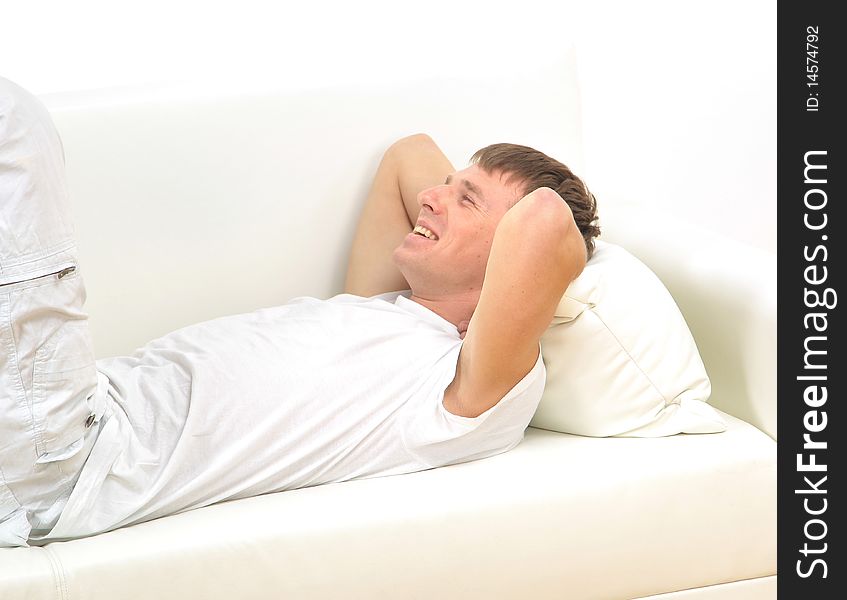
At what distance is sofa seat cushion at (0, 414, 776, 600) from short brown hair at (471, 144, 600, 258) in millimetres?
414

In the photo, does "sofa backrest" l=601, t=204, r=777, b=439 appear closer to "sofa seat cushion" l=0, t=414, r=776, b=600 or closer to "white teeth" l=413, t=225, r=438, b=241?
"sofa seat cushion" l=0, t=414, r=776, b=600

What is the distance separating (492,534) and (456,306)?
0.47m

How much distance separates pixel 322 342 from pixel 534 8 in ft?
5.24

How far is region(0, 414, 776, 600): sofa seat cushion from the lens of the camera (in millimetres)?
1556

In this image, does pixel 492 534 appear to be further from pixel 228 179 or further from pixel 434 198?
Answer: pixel 228 179

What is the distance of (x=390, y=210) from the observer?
2.25 m

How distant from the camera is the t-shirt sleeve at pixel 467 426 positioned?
5.63 ft

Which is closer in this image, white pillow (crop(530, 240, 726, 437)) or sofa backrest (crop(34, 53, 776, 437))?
white pillow (crop(530, 240, 726, 437))

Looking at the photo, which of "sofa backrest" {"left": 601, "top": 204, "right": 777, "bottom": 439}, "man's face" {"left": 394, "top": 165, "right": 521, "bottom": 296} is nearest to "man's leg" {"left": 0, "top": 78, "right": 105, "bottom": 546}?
"man's face" {"left": 394, "top": 165, "right": 521, "bottom": 296}

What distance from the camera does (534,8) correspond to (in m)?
3.07

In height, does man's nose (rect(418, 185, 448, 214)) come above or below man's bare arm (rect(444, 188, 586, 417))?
above

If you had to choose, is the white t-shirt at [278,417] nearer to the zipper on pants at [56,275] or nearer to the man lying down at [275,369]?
the man lying down at [275,369]

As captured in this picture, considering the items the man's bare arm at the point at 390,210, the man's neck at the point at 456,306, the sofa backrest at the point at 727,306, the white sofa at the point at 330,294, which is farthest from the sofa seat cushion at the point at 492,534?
the man's bare arm at the point at 390,210

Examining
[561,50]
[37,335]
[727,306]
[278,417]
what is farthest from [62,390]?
[561,50]
